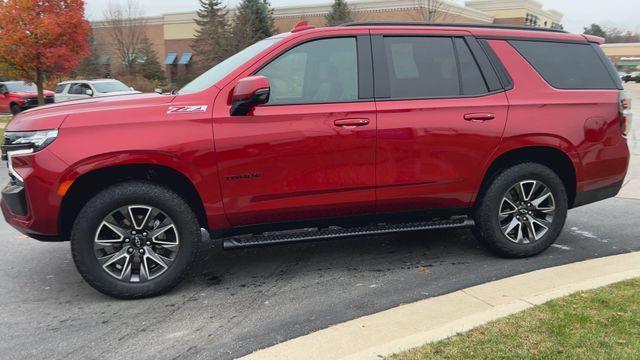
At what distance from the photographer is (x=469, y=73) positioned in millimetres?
4648

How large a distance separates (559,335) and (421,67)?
7.78ft

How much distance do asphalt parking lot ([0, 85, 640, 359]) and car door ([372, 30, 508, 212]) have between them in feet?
2.16

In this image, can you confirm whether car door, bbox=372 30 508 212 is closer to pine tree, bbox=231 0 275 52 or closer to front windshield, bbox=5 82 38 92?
front windshield, bbox=5 82 38 92

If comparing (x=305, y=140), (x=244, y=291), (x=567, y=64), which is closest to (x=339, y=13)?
(x=567, y=64)

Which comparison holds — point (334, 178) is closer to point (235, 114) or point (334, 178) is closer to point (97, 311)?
point (235, 114)

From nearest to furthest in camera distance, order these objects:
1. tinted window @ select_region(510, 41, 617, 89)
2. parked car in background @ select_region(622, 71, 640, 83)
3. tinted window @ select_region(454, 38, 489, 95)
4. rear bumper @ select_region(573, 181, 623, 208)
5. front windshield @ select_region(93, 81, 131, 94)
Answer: tinted window @ select_region(454, 38, 489, 95) → tinted window @ select_region(510, 41, 617, 89) → rear bumper @ select_region(573, 181, 623, 208) → front windshield @ select_region(93, 81, 131, 94) → parked car in background @ select_region(622, 71, 640, 83)

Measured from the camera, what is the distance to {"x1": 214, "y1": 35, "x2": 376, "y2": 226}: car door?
4062 mm

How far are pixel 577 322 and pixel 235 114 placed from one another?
8.79 feet

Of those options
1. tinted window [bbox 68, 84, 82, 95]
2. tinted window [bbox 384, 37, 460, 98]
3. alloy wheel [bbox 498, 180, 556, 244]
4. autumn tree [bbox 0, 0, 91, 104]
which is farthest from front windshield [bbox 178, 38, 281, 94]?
tinted window [bbox 68, 84, 82, 95]

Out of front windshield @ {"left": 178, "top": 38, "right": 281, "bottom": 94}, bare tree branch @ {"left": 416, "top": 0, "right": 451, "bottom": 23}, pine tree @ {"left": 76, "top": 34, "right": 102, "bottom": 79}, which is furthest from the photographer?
pine tree @ {"left": 76, "top": 34, "right": 102, "bottom": 79}

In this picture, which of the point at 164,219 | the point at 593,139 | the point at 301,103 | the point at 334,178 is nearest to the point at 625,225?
the point at 593,139

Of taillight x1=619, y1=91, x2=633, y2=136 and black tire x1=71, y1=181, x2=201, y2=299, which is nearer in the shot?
black tire x1=71, y1=181, x2=201, y2=299

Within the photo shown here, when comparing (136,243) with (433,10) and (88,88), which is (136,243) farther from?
(433,10)

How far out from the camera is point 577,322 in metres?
3.33
